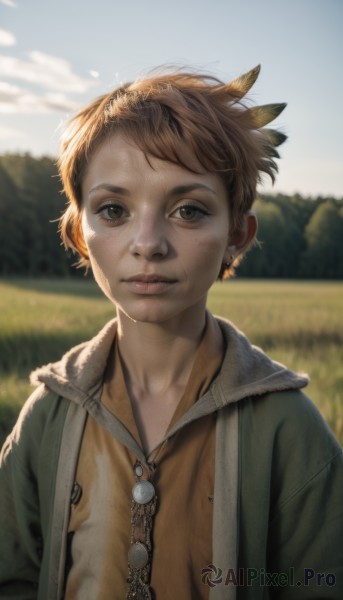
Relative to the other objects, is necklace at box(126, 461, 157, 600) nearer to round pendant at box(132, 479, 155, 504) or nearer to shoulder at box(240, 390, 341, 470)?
round pendant at box(132, 479, 155, 504)

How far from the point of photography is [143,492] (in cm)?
140

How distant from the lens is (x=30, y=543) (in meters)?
1.59

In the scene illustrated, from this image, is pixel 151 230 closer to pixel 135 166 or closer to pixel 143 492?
pixel 135 166

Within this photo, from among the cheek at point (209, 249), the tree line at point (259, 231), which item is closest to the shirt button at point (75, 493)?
the cheek at point (209, 249)

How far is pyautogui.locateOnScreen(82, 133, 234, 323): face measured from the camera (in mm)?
1327

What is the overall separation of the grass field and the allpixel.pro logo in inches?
28.2

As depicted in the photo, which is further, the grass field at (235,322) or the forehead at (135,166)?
the grass field at (235,322)

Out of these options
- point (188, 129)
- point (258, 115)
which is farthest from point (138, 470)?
point (258, 115)

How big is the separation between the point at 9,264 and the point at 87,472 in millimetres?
1374

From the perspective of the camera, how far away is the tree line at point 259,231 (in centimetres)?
211

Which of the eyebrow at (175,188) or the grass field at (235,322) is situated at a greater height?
the eyebrow at (175,188)

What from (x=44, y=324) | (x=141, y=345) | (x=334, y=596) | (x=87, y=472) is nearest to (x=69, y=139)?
(x=141, y=345)

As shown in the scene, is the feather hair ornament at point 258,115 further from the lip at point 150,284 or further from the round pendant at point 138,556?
the round pendant at point 138,556

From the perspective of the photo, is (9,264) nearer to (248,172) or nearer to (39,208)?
(39,208)
